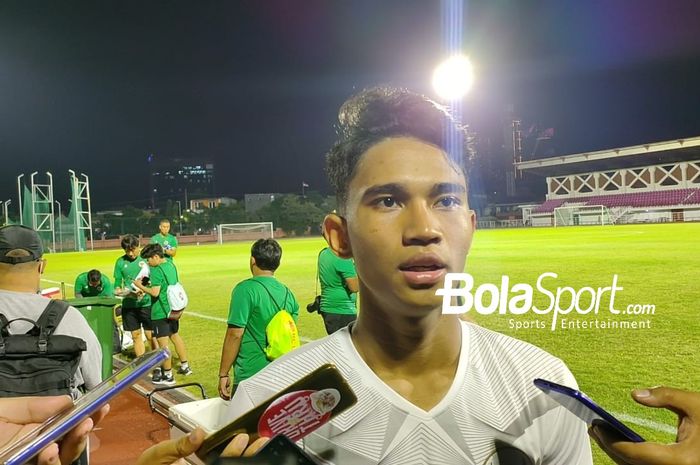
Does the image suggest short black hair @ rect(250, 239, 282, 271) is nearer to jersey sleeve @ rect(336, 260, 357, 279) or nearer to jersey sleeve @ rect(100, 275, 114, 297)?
jersey sleeve @ rect(336, 260, 357, 279)

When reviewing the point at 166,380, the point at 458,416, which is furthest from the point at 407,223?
the point at 166,380

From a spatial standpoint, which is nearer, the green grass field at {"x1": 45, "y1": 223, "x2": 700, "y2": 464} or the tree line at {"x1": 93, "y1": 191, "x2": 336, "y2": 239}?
the green grass field at {"x1": 45, "y1": 223, "x2": 700, "y2": 464}

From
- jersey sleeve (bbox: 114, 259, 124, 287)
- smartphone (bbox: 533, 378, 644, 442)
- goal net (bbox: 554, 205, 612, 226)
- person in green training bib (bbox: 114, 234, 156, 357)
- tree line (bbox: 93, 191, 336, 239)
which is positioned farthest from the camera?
goal net (bbox: 554, 205, 612, 226)

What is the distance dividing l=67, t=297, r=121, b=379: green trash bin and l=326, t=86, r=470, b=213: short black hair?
4.28 m

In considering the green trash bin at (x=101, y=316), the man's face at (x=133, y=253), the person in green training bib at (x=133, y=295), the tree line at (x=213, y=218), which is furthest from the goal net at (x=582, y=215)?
the green trash bin at (x=101, y=316)

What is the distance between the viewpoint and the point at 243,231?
34938 millimetres

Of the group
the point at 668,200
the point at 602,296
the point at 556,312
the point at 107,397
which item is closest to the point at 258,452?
the point at 107,397

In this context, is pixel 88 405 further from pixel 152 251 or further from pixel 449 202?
pixel 152 251

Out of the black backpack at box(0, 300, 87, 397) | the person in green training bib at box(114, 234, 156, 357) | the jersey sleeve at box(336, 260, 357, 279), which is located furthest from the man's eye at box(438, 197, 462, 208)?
the person in green training bib at box(114, 234, 156, 357)

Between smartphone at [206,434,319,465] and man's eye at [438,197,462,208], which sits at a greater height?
man's eye at [438,197,462,208]

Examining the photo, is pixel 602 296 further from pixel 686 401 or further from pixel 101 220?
pixel 101 220

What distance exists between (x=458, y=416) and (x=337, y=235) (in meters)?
0.38

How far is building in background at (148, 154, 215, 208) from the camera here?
153ft

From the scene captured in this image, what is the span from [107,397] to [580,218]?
110ft
